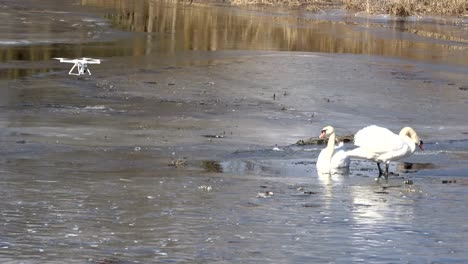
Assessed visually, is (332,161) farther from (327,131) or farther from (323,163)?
(327,131)

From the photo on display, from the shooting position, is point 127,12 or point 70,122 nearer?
point 70,122

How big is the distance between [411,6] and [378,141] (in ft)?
122

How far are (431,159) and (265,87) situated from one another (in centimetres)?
787

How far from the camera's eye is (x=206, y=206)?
9969 mm

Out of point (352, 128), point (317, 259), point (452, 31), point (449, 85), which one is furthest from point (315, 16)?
point (317, 259)

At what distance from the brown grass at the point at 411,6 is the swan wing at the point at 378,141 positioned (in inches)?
1429

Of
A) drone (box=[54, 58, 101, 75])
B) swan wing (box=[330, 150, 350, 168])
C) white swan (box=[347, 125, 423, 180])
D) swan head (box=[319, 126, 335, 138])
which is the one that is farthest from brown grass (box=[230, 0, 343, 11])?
swan wing (box=[330, 150, 350, 168])

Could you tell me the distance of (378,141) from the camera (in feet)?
40.1

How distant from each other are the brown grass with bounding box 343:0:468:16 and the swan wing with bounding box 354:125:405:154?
3631 centimetres

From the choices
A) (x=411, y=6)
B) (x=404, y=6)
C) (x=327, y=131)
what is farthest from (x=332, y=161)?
(x=411, y=6)

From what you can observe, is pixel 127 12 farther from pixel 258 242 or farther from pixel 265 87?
pixel 258 242

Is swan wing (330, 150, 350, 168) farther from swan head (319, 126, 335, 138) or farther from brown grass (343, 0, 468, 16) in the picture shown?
brown grass (343, 0, 468, 16)

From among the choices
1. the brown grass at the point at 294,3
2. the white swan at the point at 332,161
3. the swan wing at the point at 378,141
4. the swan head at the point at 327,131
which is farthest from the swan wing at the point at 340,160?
the brown grass at the point at 294,3

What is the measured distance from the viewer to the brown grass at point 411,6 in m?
48.1
